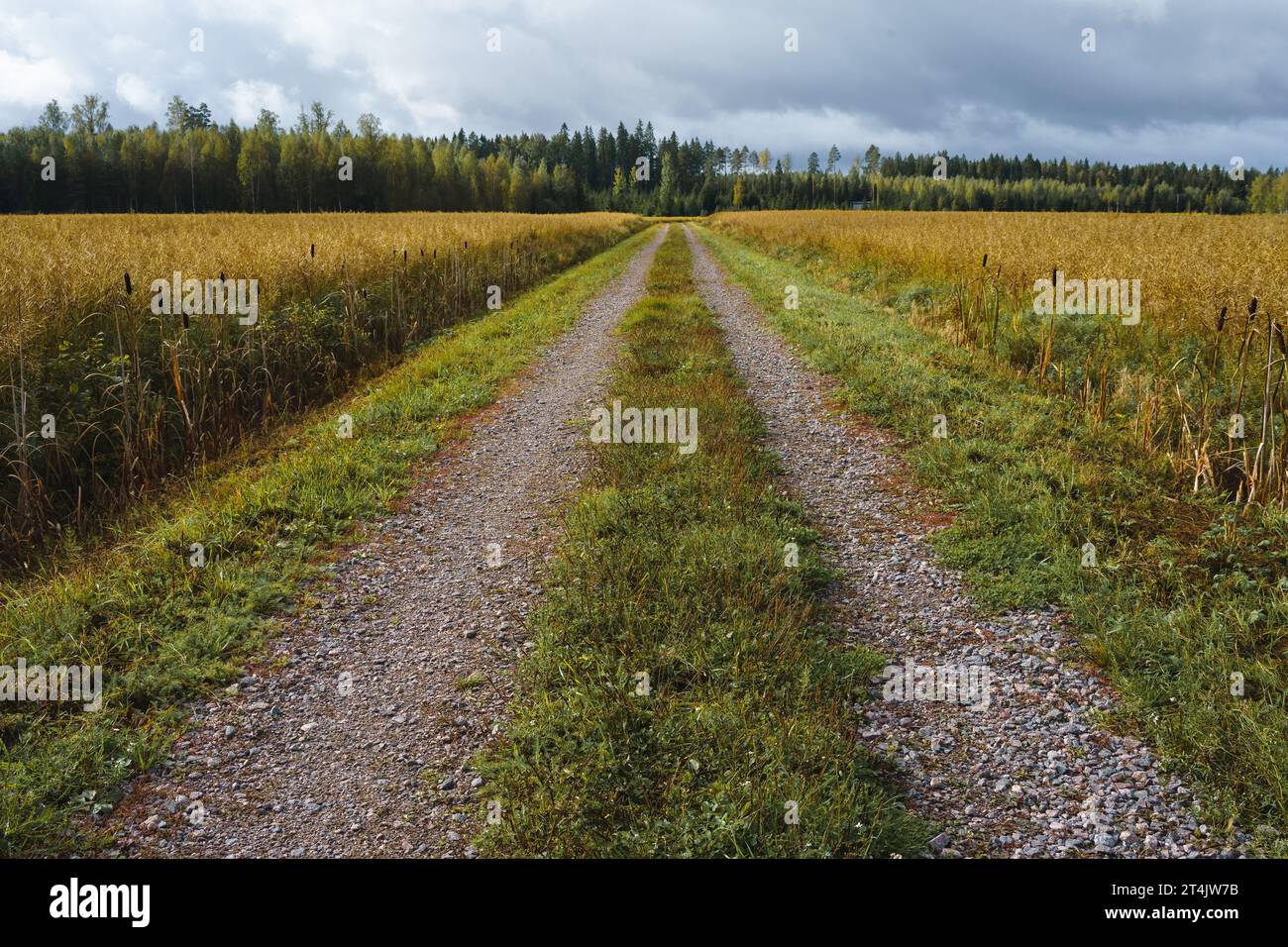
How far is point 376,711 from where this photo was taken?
434 cm

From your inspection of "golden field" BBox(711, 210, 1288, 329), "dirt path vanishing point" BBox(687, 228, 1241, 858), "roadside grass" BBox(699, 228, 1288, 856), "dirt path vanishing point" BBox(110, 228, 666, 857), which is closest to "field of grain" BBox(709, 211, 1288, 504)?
"golden field" BBox(711, 210, 1288, 329)

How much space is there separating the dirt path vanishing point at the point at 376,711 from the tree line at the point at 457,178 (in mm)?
29204

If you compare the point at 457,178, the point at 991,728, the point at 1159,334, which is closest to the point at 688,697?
the point at 991,728

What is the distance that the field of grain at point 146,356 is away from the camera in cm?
722

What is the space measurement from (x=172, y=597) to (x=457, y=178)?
94933 mm

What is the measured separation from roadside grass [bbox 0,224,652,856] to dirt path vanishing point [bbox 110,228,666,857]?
253mm

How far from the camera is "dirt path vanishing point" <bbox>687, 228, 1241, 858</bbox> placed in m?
3.50

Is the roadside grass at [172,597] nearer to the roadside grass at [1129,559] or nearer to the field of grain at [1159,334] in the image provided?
the roadside grass at [1129,559]

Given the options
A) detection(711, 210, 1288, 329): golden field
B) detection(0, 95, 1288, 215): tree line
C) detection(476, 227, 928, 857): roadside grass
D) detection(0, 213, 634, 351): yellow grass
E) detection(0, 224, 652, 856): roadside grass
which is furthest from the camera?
detection(0, 95, 1288, 215): tree line

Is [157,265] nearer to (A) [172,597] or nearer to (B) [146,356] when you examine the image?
(B) [146,356]

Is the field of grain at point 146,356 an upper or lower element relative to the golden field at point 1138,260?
lower

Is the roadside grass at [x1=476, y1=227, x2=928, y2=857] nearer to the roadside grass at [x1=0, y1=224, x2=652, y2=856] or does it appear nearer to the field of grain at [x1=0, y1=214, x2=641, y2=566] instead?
the roadside grass at [x1=0, y1=224, x2=652, y2=856]

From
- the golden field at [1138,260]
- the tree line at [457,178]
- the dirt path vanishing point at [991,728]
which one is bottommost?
the dirt path vanishing point at [991,728]

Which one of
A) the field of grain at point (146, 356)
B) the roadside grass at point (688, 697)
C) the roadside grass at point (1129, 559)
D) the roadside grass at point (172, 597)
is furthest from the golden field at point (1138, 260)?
the field of grain at point (146, 356)
